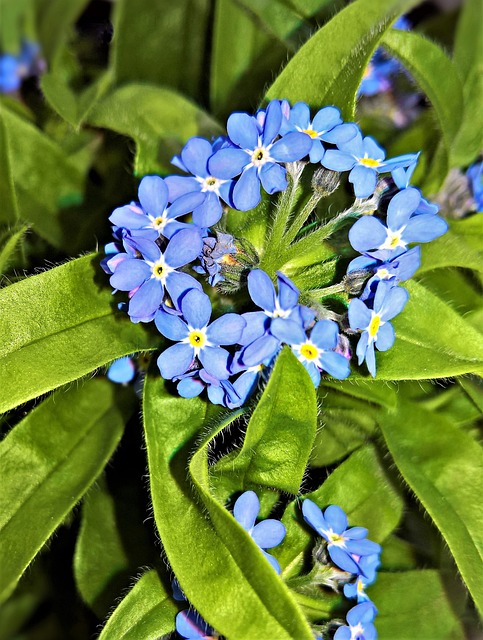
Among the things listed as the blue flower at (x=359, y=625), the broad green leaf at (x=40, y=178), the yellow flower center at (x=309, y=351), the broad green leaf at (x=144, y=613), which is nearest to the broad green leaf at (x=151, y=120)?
the broad green leaf at (x=40, y=178)

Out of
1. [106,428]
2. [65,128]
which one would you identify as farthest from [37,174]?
[106,428]

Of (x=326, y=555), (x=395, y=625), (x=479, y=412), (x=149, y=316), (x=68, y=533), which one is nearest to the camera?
(x=149, y=316)

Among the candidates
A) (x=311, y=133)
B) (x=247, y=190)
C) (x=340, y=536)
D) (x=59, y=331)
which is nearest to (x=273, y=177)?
(x=247, y=190)

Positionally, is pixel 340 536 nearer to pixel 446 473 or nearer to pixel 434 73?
pixel 446 473

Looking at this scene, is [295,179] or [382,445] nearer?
[295,179]

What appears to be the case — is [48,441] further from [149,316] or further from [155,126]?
[155,126]
